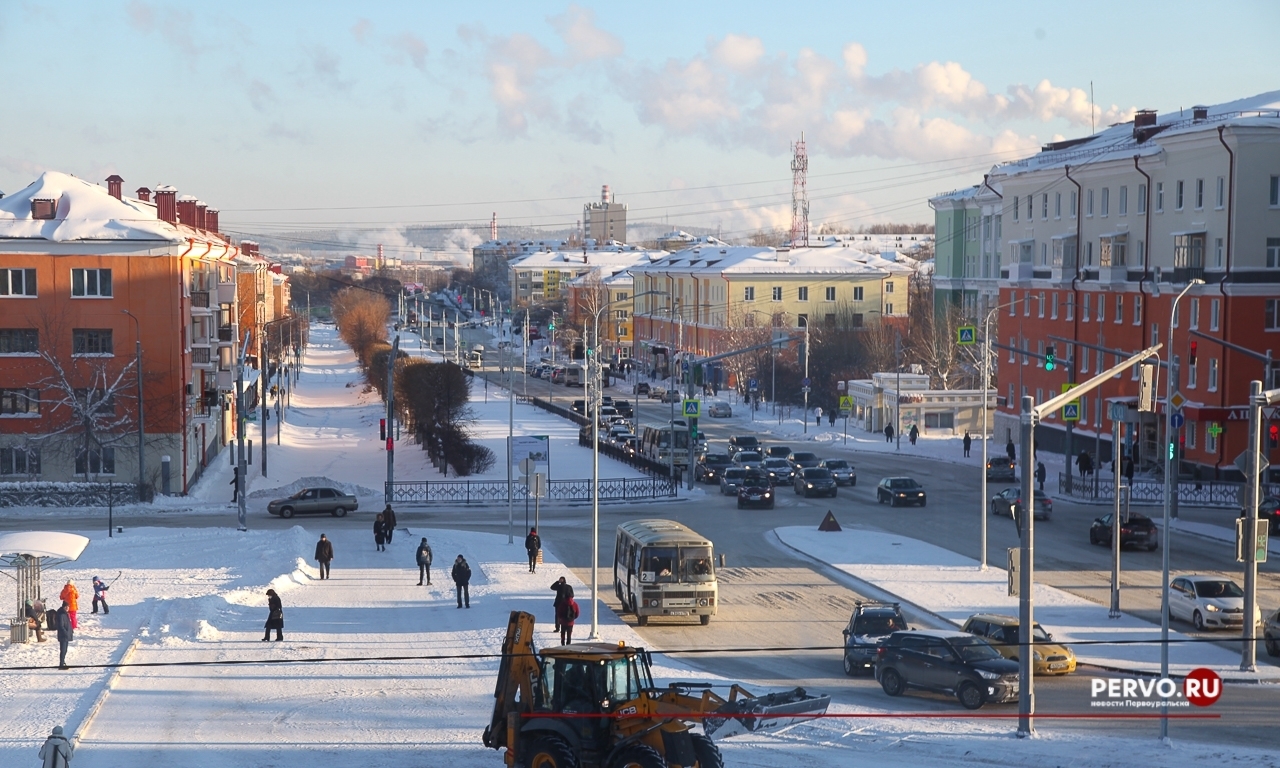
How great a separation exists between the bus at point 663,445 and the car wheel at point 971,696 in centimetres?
3460

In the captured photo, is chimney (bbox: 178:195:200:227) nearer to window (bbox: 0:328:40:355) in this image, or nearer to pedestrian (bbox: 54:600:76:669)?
window (bbox: 0:328:40:355)

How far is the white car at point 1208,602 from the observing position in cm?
2719

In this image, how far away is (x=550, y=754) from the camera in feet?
51.5

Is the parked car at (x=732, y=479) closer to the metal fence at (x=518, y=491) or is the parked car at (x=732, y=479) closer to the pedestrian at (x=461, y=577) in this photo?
the metal fence at (x=518, y=491)

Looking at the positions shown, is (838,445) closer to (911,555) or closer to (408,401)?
(408,401)

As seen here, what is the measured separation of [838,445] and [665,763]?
52.9 m

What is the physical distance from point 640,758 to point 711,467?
40739 millimetres

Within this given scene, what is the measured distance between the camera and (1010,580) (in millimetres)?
29250

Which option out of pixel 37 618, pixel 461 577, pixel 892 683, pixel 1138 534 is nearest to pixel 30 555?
pixel 37 618

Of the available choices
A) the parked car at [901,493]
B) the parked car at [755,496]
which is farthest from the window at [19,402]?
the parked car at [901,493]

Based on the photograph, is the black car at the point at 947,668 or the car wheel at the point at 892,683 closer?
the black car at the point at 947,668

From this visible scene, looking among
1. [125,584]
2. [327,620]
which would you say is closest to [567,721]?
[327,620]

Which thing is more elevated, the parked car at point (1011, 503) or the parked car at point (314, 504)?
the parked car at point (1011, 503)

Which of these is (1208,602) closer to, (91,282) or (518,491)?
(518,491)
